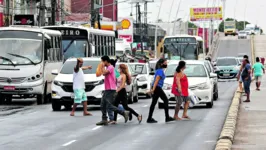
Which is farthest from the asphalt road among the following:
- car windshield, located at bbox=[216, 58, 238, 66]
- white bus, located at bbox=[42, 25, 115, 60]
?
car windshield, located at bbox=[216, 58, 238, 66]

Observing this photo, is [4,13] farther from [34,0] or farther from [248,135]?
[248,135]

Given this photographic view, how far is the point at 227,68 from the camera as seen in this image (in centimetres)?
6316

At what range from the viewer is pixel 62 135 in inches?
768

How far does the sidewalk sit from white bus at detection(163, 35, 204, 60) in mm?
28127

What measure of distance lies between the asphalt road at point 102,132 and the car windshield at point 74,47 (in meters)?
13.9

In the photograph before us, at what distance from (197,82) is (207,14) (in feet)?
480

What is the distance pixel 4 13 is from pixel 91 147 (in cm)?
5824

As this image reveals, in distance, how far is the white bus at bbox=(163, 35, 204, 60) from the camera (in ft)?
198

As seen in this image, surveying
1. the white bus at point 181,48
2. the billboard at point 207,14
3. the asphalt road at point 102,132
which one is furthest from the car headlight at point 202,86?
the billboard at point 207,14

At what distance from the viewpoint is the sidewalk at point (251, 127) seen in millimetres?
16531

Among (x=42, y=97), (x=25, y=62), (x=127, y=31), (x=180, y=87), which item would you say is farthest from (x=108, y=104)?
(x=127, y=31)

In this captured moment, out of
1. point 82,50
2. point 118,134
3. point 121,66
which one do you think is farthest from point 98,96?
point 82,50

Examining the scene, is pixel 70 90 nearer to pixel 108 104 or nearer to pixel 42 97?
pixel 42 97

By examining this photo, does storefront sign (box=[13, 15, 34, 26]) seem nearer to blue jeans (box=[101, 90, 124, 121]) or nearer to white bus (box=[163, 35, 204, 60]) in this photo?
white bus (box=[163, 35, 204, 60])
